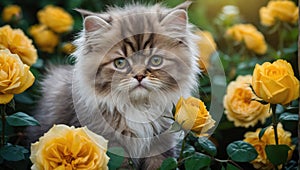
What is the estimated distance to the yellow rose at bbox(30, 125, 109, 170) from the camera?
1.42 m

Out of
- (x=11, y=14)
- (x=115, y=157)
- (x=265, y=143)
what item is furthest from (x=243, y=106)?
Result: (x=11, y=14)

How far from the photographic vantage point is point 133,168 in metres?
1.68

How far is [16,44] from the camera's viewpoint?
1845mm

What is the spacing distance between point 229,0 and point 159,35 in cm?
182

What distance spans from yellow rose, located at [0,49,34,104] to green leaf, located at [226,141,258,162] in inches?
23.5

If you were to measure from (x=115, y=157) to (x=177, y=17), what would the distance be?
0.44 metres

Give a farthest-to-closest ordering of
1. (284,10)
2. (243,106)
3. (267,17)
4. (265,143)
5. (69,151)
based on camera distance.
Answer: (267,17), (284,10), (243,106), (265,143), (69,151)

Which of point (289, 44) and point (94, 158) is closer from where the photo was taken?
point (94, 158)

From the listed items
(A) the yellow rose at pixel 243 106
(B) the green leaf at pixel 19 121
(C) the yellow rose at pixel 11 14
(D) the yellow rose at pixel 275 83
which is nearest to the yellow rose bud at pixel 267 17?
(A) the yellow rose at pixel 243 106

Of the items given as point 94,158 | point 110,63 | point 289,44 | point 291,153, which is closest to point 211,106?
point 291,153

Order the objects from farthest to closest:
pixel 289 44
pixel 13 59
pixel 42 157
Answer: pixel 289 44
pixel 13 59
pixel 42 157

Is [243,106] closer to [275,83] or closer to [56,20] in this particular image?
[275,83]

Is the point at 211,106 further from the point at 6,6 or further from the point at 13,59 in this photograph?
the point at 6,6

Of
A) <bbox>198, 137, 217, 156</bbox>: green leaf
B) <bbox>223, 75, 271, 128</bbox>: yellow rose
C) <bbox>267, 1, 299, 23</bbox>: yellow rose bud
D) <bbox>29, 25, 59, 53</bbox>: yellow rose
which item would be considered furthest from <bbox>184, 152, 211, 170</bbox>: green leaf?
<bbox>29, 25, 59, 53</bbox>: yellow rose
